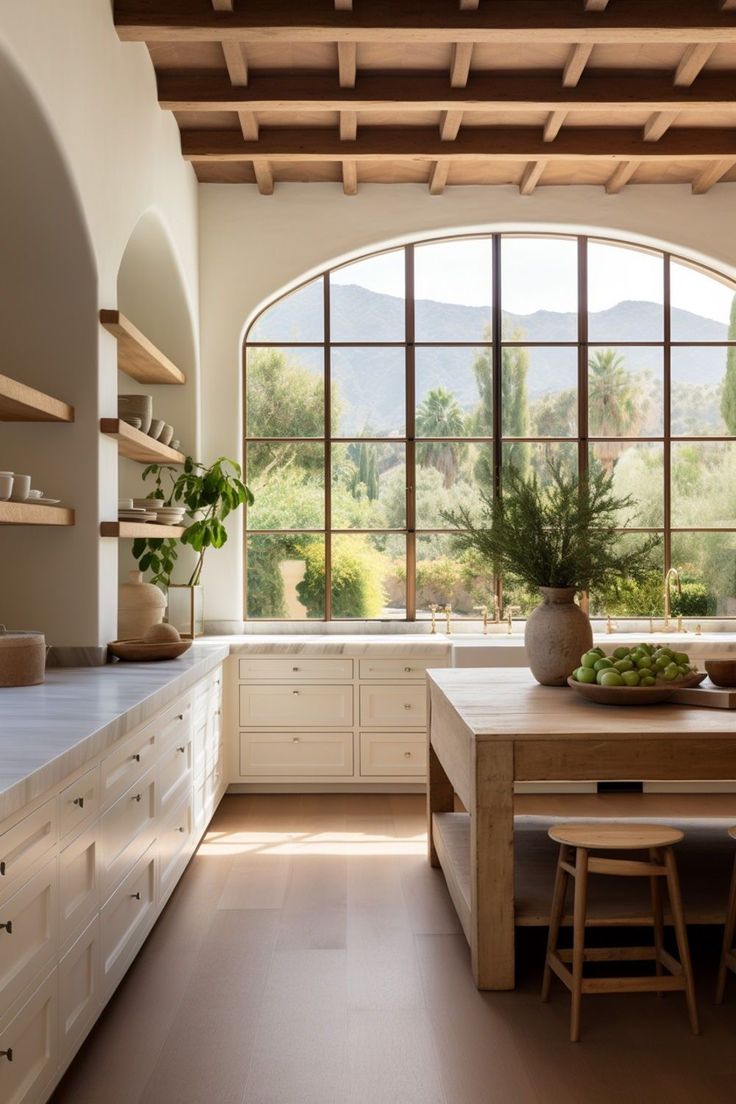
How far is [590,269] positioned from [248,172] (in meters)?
2.20

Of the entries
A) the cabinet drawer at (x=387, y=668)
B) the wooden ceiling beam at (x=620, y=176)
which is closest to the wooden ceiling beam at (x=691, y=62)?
the wooden ceiling beam at (x=620, y=176)

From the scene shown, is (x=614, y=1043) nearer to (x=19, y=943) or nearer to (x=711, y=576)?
(x=19, y=943)

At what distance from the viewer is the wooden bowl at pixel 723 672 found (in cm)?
346

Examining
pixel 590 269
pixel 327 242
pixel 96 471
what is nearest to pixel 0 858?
pixel 96 471

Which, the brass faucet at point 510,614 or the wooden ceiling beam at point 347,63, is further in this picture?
the brass faucet at point 510,614

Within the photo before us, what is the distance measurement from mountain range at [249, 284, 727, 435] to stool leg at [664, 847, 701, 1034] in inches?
157

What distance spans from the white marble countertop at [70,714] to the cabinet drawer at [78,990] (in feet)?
1.46

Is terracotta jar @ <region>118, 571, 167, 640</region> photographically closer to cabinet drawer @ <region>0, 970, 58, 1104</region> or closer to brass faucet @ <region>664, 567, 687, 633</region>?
cabinet drawer @ <region>0, 970, 58, 1104</region>

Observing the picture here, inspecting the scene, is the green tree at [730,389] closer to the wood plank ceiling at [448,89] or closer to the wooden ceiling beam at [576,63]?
the wood plank ceiling at [448,89]

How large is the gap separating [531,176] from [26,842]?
4.99 meters

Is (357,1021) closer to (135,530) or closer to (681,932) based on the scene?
(681,932)

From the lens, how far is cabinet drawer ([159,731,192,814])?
3.48m

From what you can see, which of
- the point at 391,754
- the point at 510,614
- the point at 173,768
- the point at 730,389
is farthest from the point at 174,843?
the point at 730,389

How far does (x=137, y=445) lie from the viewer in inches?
188
